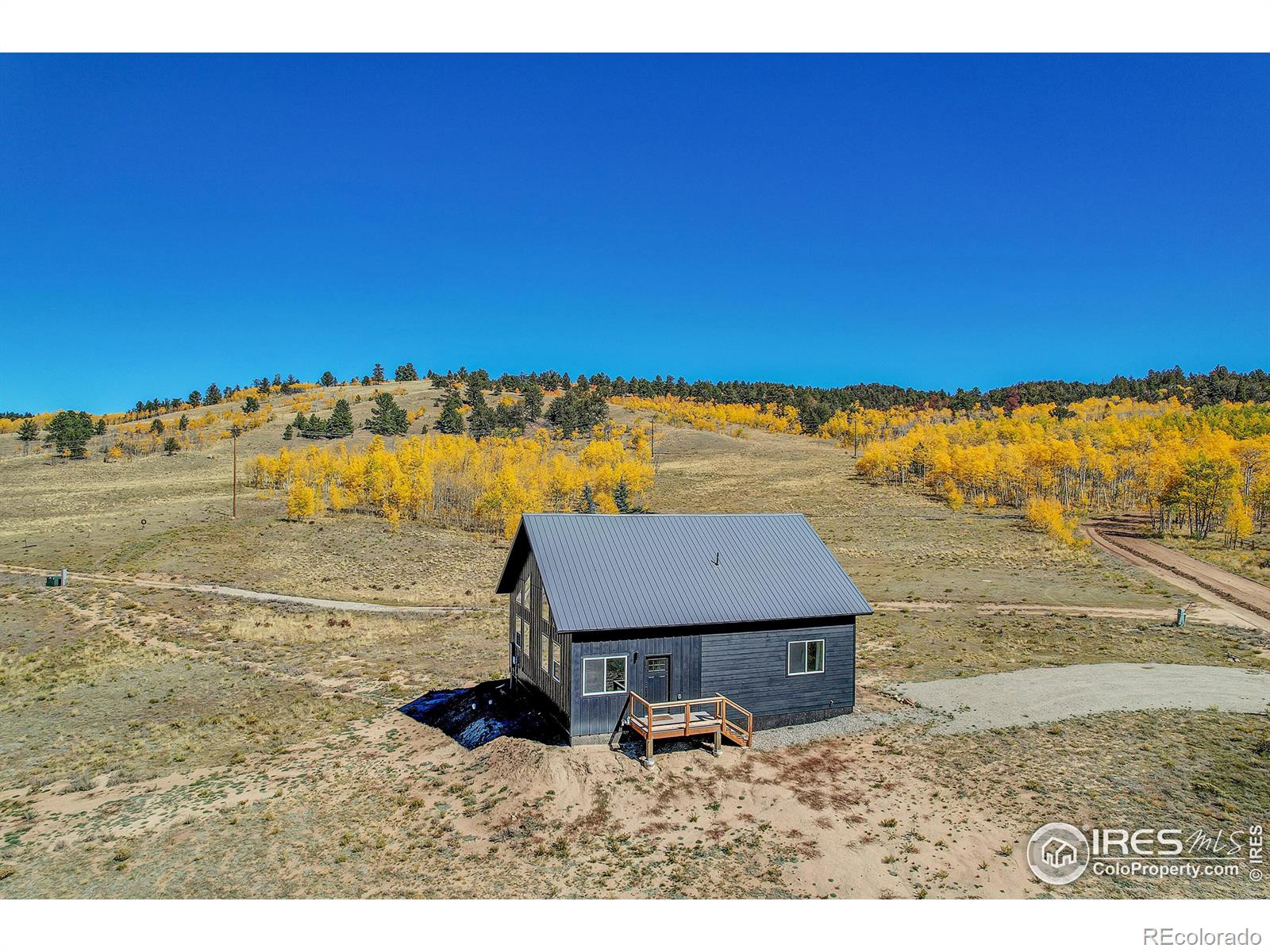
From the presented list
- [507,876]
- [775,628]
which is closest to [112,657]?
[507,876]

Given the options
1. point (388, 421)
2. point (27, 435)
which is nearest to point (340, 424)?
point (388, 421)

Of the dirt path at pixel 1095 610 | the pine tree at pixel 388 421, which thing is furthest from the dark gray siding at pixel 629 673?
the pine tree at pixel 388 421

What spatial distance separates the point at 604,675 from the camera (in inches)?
846

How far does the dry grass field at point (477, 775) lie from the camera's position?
15.2 m

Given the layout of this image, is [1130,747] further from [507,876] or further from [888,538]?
[888,538]

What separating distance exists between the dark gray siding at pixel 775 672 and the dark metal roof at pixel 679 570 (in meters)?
0.83

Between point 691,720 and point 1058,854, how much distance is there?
9.55m

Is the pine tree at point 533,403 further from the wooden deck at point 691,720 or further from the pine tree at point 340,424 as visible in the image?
the wooden deck at point 691,720

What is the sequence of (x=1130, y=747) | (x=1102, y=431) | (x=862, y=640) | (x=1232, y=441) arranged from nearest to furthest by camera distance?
1. (x=1130, y=747)
2. (x=862, y=640)
3. (x=1232, y=441)
4. (x=1102, y=431)

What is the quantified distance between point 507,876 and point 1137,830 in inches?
569

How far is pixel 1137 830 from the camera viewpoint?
16219mm

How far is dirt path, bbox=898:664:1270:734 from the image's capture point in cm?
2459

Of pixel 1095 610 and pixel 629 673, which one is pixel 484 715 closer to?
pixel 629 673

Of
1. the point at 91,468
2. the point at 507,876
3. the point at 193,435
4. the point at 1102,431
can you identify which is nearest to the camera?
the point at 507,876
